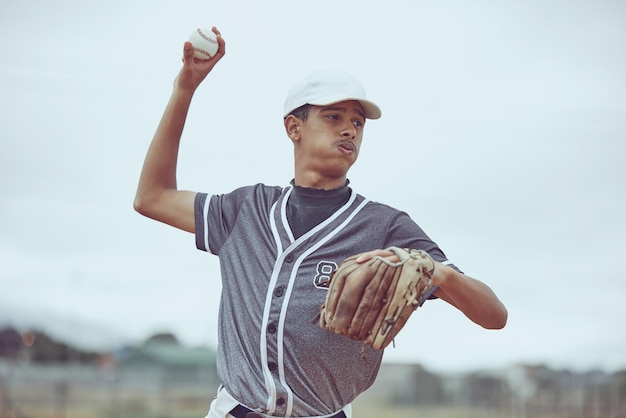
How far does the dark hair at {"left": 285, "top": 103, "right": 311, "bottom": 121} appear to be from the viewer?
3.03 m

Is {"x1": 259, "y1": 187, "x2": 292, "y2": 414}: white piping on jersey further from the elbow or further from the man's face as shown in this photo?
the elbow

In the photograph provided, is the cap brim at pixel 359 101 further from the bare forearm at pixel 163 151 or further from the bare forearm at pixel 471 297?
the bare forearm at pixel 471 297

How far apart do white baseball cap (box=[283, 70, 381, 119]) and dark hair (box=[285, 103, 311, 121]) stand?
0.06ft

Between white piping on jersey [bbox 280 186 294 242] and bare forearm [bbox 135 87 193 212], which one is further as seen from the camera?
bare forearm [bbox 135 87 193 212]

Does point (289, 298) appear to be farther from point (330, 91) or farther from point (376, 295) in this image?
point (330, 91)

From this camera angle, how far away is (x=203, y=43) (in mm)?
3061

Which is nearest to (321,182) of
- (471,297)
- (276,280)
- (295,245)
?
(295,245)

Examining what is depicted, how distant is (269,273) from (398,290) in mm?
508

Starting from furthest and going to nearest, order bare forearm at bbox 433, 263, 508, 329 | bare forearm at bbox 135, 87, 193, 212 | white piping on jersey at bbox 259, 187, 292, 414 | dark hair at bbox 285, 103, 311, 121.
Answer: bare forearm at bbox 135, 87, 193, 212, dark hair at bbox 285, 103, 311, 121, white piping on jersey at bbox 259, 187, 292, 414, bare forearm at bbox 433, 263, 508, 329

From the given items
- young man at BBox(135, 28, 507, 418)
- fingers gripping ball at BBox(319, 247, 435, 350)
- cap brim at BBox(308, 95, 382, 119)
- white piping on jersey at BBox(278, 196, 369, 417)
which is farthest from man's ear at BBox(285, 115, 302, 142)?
fingers gripping ball at BBox(319, 247, 435, 350)

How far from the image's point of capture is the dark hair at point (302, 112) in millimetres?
3033

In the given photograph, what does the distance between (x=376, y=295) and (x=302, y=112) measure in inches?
30.5

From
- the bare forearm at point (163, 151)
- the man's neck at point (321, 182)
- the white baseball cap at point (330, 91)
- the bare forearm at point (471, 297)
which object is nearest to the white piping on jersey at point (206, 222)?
the bare forearm at point (163, 151)

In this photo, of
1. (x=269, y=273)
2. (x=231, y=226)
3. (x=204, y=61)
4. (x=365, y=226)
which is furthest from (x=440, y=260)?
(x=204, y=61)
